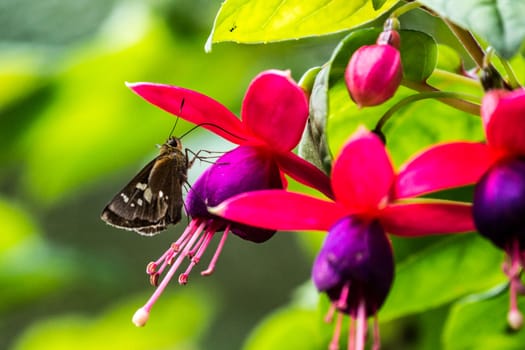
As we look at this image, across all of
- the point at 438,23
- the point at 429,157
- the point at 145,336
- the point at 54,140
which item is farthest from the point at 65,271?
the point at 429,157

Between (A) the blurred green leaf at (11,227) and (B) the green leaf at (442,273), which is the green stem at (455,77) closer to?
(B) the green leaf at (442,273)

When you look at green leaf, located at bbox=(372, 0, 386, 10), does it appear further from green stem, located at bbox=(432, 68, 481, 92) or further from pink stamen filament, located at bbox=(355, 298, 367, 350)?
pink stamen filament, located at bbox=(355, 298, 367, 350)

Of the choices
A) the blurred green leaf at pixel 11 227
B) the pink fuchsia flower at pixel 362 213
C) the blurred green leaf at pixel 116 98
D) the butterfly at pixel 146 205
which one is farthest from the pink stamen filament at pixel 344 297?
the blurred green leaf at pixel 11 227

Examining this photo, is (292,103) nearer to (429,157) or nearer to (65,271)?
(429,157)

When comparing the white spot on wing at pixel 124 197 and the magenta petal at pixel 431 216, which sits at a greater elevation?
the white spot on wing at pixel 124 197

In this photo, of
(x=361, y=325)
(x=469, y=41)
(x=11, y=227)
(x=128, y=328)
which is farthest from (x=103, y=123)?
(x=361, y=325)

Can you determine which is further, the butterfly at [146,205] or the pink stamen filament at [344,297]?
the butterfly at [146,205]

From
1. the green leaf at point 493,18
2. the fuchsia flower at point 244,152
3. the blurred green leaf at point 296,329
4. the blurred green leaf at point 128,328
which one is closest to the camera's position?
the green leaf at point 493,18
